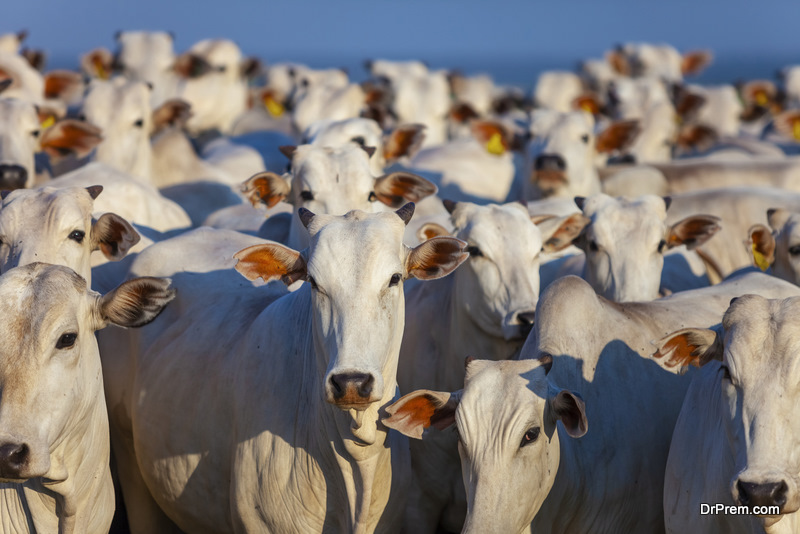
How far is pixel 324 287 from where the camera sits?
432 cm

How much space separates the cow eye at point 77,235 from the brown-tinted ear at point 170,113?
166 inches

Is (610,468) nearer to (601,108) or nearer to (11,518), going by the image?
(11,518)

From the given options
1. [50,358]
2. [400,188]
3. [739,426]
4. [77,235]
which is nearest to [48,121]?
[400,188]

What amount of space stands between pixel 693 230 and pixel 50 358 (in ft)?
12.9

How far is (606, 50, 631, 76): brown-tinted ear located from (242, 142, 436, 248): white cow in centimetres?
1377

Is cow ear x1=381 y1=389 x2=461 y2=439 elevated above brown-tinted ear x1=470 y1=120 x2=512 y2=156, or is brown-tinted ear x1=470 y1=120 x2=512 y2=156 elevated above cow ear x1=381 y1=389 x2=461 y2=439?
brown-tinted ear x1=470 y1=120 x2=512 y2=156

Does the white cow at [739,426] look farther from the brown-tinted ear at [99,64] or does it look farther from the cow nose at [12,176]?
the brown-tinted ear at [99,64]

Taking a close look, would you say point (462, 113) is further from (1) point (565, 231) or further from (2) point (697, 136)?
(1) point (565, 231)

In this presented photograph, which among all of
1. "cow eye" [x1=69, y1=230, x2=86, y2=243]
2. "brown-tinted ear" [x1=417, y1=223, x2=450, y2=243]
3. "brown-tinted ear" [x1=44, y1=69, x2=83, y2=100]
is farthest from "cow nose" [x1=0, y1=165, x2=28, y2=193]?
"brown-tinted ear" [x1=44, y1=69, x2=83, y2=100]

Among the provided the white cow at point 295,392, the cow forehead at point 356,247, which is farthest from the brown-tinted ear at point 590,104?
the cow forehead at point 356,247

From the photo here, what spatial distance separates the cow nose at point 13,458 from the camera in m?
3.83

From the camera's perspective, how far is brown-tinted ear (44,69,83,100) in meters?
11.5

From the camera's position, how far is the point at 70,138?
7973mm

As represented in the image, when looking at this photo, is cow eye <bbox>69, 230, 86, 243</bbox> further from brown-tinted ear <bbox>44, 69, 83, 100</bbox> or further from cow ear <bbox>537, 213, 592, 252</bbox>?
brown-tinted ear <bbox>44, 69, 83, 100</bbox>
